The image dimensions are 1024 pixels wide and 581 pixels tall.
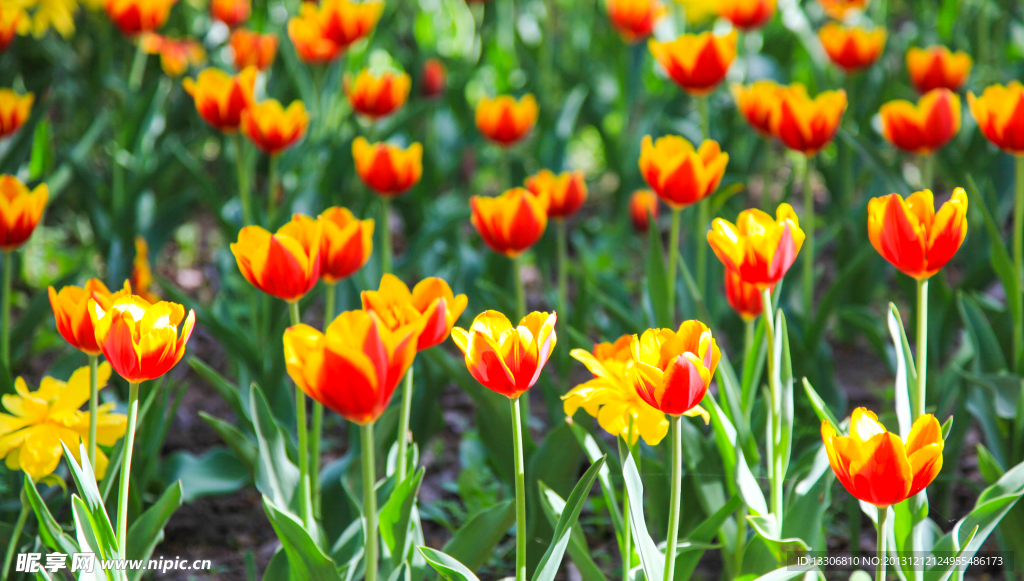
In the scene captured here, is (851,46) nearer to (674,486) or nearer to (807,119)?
(807,119)

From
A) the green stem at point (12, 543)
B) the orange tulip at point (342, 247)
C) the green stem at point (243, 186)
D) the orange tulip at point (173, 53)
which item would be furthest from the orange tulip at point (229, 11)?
the green stem at point (12, 543)

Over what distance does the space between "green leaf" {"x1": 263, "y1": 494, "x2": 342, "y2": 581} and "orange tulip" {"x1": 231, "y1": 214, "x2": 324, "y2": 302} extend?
0.82 ft

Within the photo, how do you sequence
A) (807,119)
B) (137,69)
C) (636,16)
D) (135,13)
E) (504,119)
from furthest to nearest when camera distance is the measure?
1. (137,69)
2. (636,16)
3. (135,13)
4. (504,119)
5. (807,119)

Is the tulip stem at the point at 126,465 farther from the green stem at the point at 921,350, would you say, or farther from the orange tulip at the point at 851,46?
the orange tulip at the point at 851,46

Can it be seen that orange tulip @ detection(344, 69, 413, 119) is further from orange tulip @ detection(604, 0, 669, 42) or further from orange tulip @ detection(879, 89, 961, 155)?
orange tulip @ detection(879, 89, 961, 155)

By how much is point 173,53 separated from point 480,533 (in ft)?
7.60

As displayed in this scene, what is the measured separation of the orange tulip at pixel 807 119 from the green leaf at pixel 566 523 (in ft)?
3.10

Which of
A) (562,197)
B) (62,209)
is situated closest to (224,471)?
(562,197)

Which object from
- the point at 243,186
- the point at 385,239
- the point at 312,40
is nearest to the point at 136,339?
the point at 385,239

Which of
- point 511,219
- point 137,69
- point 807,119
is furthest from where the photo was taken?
point 137,69

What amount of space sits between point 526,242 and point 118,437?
688mm

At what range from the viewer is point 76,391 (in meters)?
1.05

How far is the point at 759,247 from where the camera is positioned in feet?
2.87

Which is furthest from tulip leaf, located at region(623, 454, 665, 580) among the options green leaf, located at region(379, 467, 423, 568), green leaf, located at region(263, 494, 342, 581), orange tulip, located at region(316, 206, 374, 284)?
orange tulip, located at region(316, 206, 374, 284)
